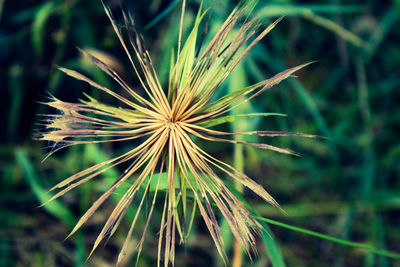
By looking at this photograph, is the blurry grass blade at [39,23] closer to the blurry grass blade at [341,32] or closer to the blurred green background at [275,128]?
the blurred green background at [275,128]

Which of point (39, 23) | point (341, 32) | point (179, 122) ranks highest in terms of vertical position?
point (341, 32)

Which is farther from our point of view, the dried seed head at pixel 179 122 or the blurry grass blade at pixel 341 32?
the blurry grass blade at pixel 341 32

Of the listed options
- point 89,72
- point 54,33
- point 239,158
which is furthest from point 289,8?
point 54,33

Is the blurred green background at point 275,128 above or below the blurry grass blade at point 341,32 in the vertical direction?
below

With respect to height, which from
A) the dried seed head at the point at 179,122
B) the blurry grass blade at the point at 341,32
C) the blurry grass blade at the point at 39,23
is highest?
the blurry grass blade at the point at 341,32

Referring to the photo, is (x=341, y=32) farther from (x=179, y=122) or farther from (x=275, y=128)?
(x=179, y=122)

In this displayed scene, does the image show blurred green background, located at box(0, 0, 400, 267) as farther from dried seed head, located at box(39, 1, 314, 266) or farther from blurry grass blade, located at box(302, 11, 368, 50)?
dried seed head, located at box(39, 1, 314, 266)

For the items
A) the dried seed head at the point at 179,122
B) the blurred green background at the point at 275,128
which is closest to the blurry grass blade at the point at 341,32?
the blurred green background at the point at 275,128

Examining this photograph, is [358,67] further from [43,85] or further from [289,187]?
[43,85]

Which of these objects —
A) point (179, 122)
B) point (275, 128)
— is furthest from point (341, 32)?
point (179, 122)

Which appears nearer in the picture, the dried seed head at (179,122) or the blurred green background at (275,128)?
the dried seed head at (179,122)

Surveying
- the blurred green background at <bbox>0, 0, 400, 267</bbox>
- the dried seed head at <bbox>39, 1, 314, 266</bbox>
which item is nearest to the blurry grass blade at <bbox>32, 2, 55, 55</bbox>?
the blurred green background at <bbox>0, 0, 400, 267</bbox>
